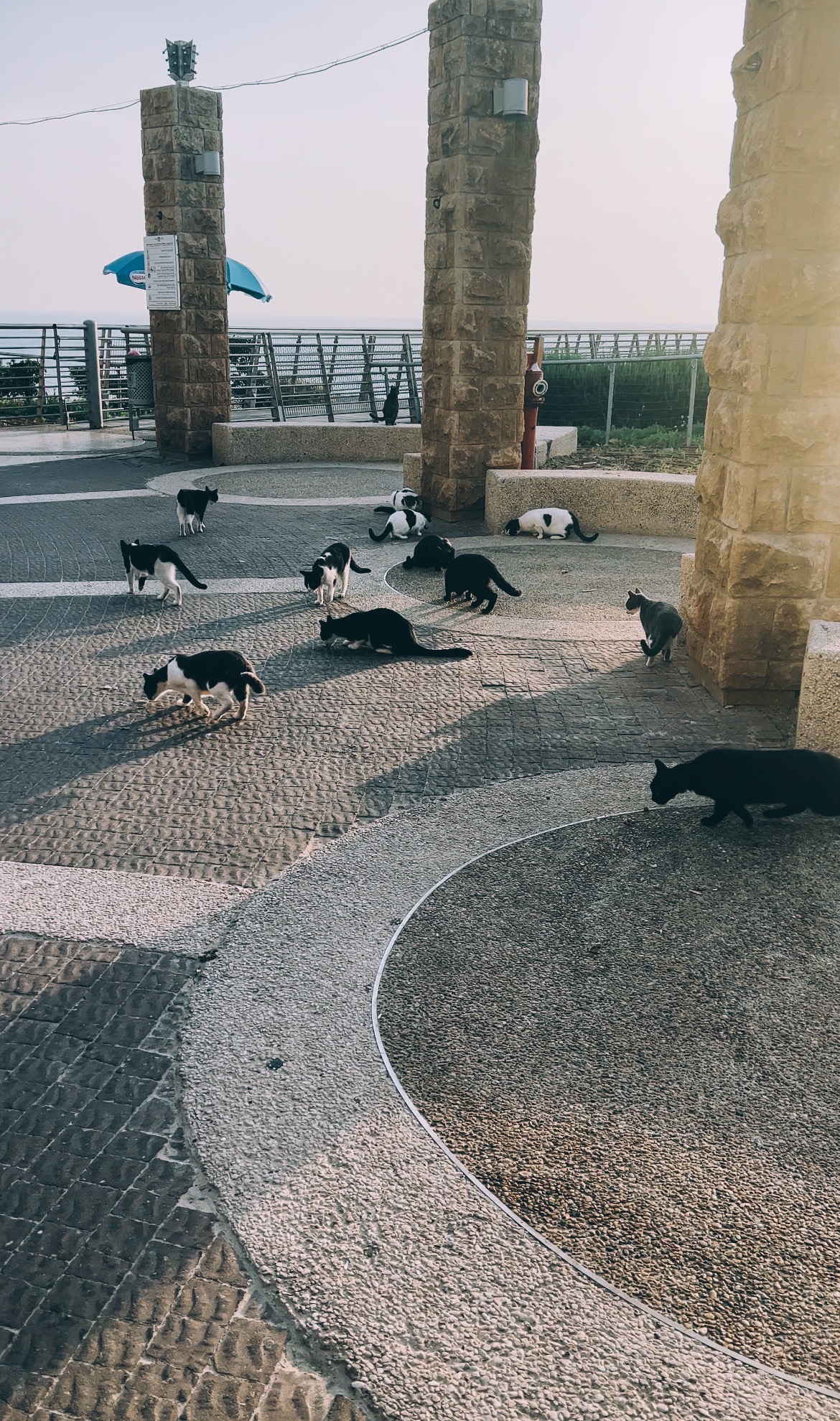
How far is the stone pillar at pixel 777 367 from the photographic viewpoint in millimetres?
6535

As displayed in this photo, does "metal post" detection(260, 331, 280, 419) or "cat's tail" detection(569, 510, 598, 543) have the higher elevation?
"metal post" detection(260, 331, 280, 419)

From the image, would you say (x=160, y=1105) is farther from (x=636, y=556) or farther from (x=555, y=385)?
(x=555, y=385)

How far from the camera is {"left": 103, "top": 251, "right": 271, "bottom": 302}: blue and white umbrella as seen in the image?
872 inches

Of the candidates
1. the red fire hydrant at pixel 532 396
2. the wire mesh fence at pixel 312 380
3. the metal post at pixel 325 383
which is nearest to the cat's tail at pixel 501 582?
the red fire hydrant at pixel 532 396

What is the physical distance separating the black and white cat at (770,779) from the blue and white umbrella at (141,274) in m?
19.3

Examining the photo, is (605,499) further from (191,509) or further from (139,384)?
(139,384)

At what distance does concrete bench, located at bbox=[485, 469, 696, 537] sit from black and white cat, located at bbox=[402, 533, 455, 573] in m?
2.21

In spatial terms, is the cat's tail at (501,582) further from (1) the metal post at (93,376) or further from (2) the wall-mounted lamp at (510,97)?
(1) the metal post at (93,376)

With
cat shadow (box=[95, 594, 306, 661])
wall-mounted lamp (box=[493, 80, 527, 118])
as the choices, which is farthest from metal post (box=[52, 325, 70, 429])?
cat shadow (box=[95, 594, 306, 661])

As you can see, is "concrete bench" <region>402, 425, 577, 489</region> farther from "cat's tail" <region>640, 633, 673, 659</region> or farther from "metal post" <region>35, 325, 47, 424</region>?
"metal post" <region>35, 325, 47, 424</region>

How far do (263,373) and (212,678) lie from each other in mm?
17217

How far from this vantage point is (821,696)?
611 centimetres

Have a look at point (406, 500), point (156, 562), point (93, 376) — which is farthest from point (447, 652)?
point (93, 376)

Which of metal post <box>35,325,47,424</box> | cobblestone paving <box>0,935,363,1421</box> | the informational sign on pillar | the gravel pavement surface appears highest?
→ the informational sign on pillar
